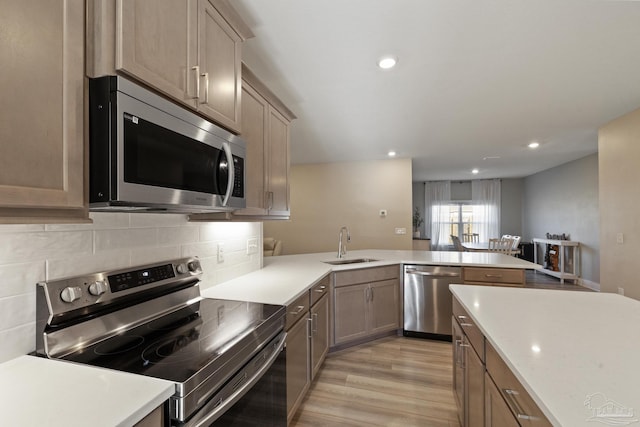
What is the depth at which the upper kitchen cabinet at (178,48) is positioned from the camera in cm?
83

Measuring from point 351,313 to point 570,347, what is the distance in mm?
2013

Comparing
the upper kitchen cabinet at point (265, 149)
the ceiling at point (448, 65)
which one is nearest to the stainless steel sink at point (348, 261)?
the upper kitchen cabinet at point (265, 149)

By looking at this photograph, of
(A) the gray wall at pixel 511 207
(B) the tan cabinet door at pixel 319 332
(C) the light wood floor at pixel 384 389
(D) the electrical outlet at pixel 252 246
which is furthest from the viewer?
(A) the gray wall at pixel 511 207

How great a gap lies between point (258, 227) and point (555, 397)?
2137 millimetres

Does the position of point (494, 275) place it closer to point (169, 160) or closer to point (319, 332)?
point (319, 332)

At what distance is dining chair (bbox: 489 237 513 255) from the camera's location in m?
6.03

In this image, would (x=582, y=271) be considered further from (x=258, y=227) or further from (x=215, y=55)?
(x=215, y=55)

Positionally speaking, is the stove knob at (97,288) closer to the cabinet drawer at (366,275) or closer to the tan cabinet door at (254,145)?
the tan cabinet door at (254,145)

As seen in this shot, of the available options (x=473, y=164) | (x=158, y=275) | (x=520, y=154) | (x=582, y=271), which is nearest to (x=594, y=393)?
(x=158, y=275)

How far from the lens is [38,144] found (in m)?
0.69

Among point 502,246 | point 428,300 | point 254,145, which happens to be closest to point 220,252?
point 254,145

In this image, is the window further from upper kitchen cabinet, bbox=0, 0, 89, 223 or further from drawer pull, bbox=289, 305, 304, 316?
upper kitchen cabinet, bbox=0, 0, 89, 223

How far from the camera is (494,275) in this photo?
2871mm

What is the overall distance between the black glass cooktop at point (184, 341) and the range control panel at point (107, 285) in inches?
6.2
